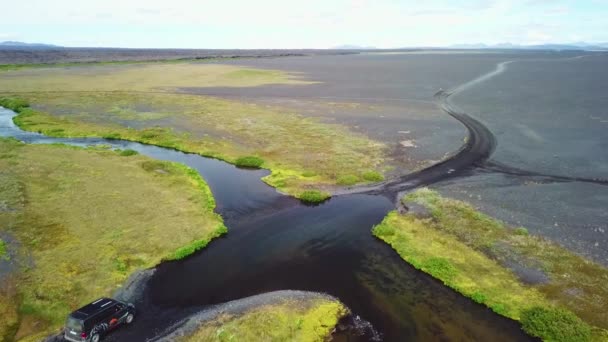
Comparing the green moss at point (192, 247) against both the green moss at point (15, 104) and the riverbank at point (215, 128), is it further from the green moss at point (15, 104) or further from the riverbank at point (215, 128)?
the green moss at point (15, 104)

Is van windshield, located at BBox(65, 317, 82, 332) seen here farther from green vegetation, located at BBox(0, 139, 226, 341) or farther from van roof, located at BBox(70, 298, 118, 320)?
green vegetation, located at BBox(0, 139, 226, 341)

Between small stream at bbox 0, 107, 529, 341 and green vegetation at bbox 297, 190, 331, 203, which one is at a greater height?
green vegetation at bbox 297, 190, 331, 203

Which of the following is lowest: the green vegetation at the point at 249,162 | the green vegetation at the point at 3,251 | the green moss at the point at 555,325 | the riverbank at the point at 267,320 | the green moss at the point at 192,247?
the green moss at the point at 555,325

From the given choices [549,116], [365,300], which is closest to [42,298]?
[365,300]

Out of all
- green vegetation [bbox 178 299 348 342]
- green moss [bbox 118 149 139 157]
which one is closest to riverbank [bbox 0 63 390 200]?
green moss [bbox 118 149 139 157]

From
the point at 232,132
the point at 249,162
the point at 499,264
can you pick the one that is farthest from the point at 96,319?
the point at 232,132

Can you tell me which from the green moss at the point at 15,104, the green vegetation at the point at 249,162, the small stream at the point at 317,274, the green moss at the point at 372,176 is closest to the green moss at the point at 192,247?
the small stream at the point at 317,274
